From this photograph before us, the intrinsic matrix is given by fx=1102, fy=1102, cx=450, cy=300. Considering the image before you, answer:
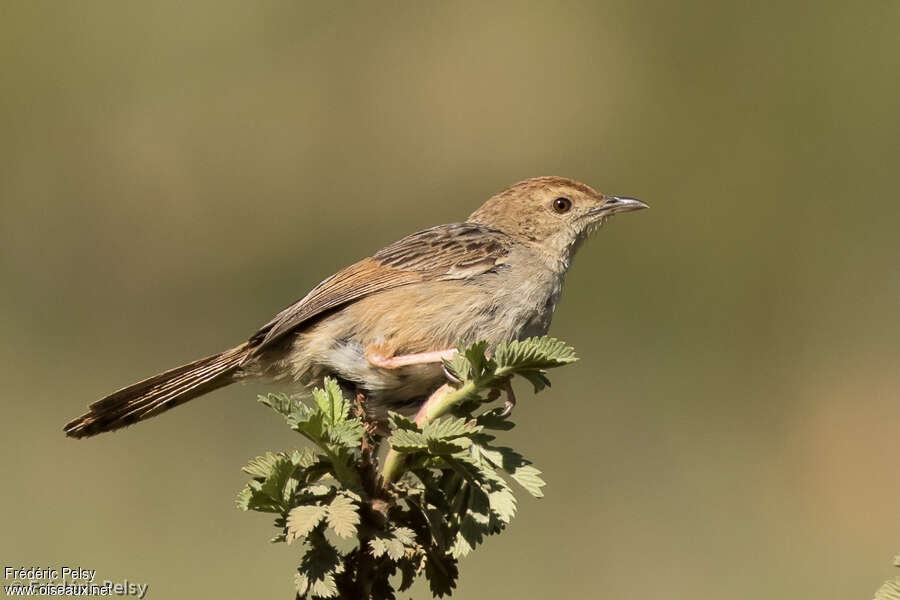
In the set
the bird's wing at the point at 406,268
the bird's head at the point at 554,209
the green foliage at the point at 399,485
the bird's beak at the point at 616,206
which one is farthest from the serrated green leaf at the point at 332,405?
the bird's beak at the point at 616,206

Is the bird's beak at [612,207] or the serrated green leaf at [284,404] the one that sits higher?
the bird's beak at [612,207]

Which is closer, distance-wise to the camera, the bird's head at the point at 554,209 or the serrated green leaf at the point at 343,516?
the serrated green leaf at the point at 343,516

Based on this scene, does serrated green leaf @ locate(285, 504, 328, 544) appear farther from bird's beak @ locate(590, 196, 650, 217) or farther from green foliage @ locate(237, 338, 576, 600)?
bird's beak @ locate(590, 196, 650, 217)

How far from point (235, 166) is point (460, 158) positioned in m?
2.14

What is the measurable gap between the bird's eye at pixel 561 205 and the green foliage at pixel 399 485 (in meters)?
2.98

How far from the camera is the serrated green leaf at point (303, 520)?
71.4 inches

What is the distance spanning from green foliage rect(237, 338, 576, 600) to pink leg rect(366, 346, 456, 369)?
162 cm

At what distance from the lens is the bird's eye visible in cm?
505

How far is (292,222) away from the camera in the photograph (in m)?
9.59

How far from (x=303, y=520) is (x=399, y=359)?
6.79 feet

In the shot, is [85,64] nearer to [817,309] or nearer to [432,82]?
[432,82]

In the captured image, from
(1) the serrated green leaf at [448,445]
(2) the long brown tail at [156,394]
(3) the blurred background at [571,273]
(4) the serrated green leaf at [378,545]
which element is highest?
(3) the blurred background at [571,273]

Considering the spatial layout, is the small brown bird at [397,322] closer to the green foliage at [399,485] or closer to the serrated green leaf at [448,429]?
the green foliage at [399,485]

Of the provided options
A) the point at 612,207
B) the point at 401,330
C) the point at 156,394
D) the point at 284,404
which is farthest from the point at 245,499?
the point at 612,207
